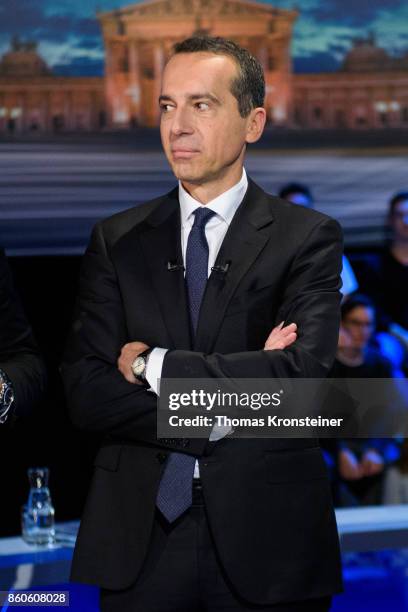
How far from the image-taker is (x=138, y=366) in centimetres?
250

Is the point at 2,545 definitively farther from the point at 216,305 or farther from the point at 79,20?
the point at 79,20

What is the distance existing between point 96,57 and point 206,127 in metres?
2.66

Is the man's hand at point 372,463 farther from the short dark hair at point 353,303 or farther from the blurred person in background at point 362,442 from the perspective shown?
the short dark hair at point 353,303

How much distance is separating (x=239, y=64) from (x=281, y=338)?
682mm

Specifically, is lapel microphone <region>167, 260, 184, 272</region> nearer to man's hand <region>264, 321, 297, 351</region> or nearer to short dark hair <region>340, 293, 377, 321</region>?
man's hand <region>264, 321, 297, 351</region>

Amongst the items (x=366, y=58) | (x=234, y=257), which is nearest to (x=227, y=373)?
(x=234, y=257)

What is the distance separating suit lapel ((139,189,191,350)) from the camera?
252cm

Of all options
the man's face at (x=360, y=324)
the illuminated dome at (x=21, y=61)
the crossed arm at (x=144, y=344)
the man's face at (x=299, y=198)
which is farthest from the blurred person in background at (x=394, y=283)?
the crossed arm at (x=144, y=344)

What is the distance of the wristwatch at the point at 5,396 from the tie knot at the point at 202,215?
1.97 ft

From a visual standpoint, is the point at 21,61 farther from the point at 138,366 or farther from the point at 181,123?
the point at 138,366

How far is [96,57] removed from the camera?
506 centimetres

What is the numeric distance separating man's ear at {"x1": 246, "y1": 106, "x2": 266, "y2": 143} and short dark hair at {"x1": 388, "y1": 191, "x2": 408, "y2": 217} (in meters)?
2.89

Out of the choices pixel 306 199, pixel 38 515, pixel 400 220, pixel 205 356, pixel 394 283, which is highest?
pixel 205 356

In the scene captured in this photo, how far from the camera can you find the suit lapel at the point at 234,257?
98.8 inches
